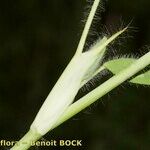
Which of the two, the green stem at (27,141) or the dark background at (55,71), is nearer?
the green stem at (27,141)

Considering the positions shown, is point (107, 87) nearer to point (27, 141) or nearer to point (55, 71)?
point (27, 141)

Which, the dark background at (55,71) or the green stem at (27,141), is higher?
the green stem at (27,141)

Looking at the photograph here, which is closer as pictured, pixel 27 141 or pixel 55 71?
pixel 27 141

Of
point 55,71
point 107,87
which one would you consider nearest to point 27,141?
point 107,87

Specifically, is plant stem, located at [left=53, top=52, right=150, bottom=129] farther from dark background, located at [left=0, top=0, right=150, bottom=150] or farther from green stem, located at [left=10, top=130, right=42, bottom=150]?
dark background, located at [left=0, top=0, right=150, bottom=150]

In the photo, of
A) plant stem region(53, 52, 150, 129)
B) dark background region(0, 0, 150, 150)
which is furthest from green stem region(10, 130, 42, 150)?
dark background region(0, 0, 150, 150)

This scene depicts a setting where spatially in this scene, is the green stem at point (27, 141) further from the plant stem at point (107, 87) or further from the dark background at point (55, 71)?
the dark background at point (55, 71)

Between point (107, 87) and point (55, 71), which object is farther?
point (55, 71)

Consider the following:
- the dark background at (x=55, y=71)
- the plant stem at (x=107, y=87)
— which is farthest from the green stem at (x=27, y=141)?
the dark background at (x=55, y=71)

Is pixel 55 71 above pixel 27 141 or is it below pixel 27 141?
below

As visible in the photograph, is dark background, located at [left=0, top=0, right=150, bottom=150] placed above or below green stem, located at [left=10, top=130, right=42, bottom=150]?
below
